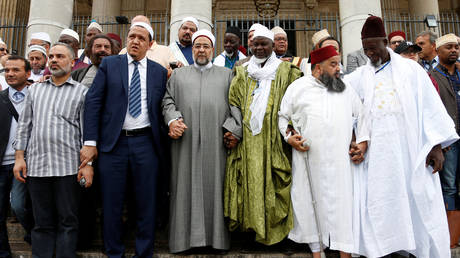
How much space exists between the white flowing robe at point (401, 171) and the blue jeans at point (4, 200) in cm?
349

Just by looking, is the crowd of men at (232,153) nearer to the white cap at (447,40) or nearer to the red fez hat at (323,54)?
the red fez hat at (323,54)

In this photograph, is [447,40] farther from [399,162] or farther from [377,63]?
[399,162]

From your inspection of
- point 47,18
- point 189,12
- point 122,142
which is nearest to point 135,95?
point 122,142

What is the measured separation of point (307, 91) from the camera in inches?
142

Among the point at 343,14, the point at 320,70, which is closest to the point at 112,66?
the point at 320,70

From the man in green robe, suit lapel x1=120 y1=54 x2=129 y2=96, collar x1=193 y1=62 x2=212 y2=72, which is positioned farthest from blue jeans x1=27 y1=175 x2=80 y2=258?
collar x1=193 y1=62 x2=212 y2=72

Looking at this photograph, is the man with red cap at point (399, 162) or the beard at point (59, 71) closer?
the man with red cap at point (399, 162)

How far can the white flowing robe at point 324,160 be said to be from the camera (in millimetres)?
3258

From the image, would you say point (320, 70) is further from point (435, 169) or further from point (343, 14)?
point (343, 14)

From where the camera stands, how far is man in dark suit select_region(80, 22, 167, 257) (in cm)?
338

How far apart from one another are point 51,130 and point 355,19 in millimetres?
8179

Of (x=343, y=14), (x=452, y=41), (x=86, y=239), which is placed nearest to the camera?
(x=86, y=239)

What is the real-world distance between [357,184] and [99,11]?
1272cm

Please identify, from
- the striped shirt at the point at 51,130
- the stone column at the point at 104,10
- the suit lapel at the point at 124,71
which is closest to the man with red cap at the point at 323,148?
the suit lapel at the point at 124,71
